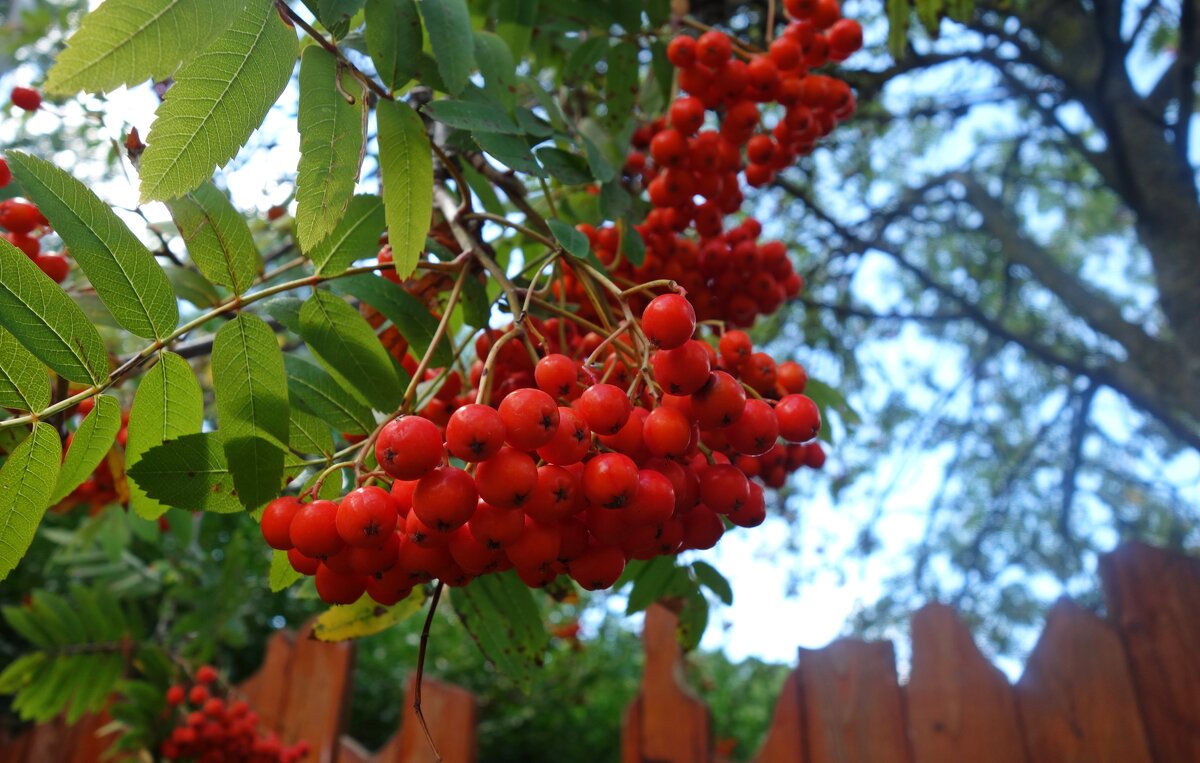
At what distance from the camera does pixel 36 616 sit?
231 cm

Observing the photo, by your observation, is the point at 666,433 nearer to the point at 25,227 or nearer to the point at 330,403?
the point at 330,403

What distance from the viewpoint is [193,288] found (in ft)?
4.79

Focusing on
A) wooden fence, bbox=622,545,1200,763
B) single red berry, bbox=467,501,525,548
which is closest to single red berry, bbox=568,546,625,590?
single red berry, bbox=467,501,525,548

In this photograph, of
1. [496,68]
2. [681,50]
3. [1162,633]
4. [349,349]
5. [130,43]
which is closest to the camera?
[130,43]

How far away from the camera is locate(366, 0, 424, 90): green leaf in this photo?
1.05 meters

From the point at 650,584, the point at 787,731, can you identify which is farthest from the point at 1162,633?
the point at 650,584

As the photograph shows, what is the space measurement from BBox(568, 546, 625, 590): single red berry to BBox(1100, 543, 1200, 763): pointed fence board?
1.75 meters

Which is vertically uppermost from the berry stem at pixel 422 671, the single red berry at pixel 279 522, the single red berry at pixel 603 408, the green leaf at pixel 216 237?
the green leaf at pixel 216 237

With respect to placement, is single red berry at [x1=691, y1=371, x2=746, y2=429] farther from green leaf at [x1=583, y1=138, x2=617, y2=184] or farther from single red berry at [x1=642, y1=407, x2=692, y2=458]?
green leaf at [x1=583, y1=138, x2=617, y2=184]

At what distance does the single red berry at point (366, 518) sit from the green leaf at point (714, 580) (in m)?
0.77

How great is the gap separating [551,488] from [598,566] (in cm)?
14

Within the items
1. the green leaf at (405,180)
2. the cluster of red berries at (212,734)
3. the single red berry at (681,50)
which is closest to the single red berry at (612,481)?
the green leaf at (405,180)

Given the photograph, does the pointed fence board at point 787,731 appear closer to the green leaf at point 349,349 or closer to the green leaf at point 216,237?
the green leaf at point 349,349

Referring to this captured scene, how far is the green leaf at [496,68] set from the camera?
1.35 m
